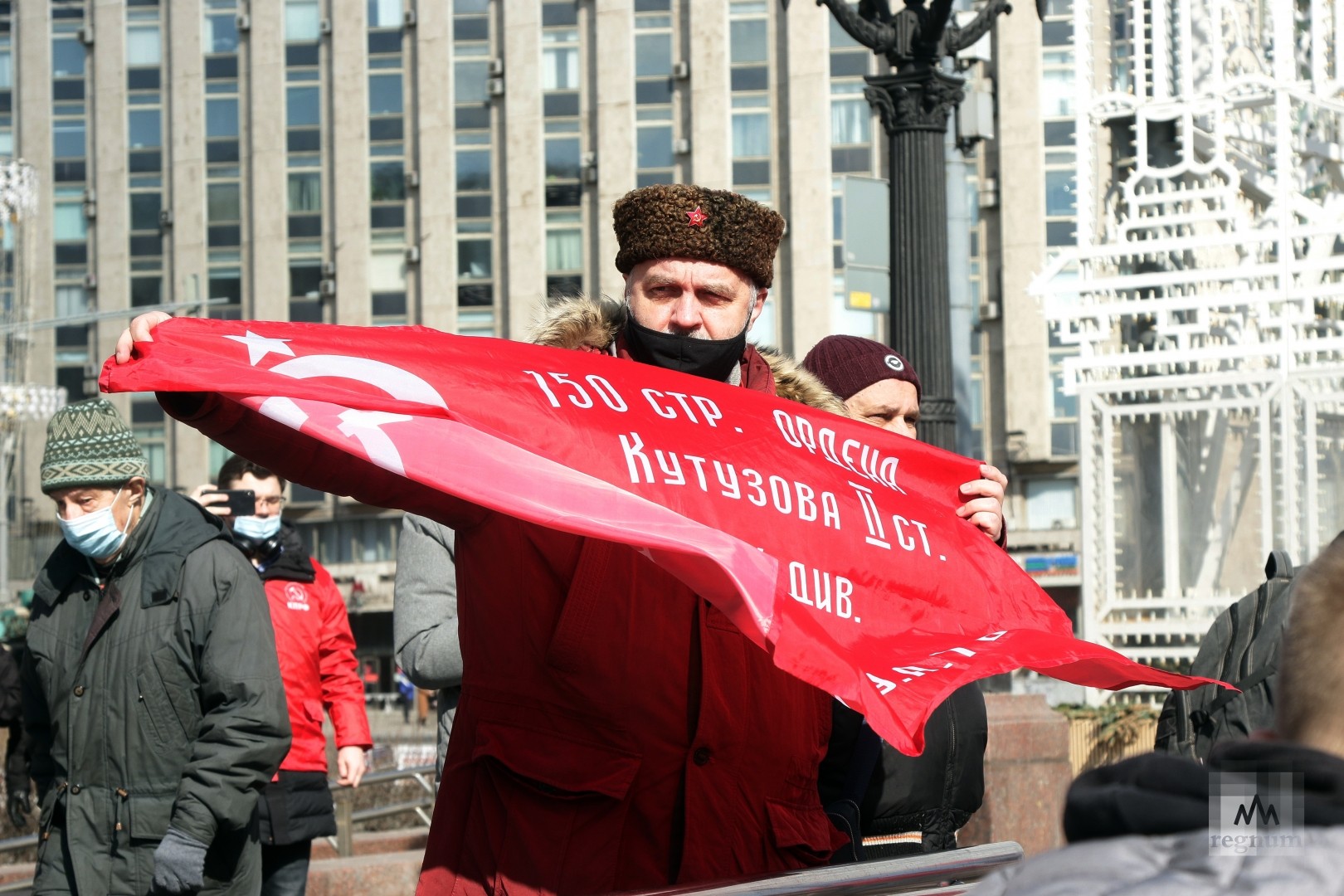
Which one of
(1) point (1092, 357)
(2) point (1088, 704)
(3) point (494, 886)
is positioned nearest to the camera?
(3) point (494, 886)

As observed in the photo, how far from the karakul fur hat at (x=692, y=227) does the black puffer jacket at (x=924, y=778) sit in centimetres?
96

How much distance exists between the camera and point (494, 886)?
296cm

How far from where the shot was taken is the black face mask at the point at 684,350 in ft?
11.3

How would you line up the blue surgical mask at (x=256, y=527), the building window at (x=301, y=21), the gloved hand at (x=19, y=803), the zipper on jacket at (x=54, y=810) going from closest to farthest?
1. the zipper on jacket at (x=54, y=810)
2. the gloved hand at (x=19, y=803)
3. the blue surgical mask at (x=256, y=527)
4. the building window at (x=301, y=21)

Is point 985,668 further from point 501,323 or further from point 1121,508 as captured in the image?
point 501,323

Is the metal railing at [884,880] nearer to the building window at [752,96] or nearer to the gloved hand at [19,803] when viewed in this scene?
the gloved hand at [19,803]

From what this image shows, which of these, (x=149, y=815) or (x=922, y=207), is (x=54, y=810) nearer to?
(x=149, y=815)

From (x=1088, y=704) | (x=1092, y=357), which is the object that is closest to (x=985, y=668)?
(x=1088, y=704)

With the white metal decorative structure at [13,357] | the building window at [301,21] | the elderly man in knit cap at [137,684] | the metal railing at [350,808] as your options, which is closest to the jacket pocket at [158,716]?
the elderly man in knit cap at [137,684]

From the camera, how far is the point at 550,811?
9.68 ft

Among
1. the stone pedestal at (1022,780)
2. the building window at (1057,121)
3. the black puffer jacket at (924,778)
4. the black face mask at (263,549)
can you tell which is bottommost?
the stone pedestal at (1022,780)

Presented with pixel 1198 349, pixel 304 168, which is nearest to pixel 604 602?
pixel 1198 349

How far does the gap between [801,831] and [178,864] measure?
6.55ft

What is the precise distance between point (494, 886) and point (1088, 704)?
10322 mm
